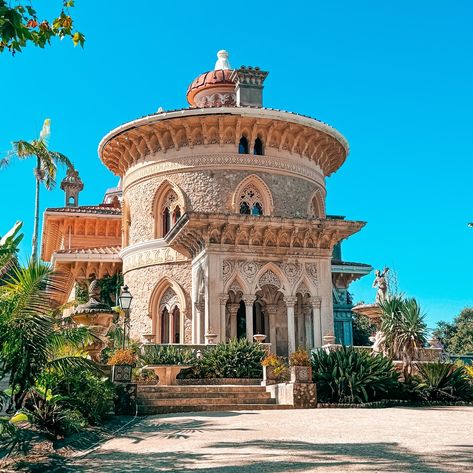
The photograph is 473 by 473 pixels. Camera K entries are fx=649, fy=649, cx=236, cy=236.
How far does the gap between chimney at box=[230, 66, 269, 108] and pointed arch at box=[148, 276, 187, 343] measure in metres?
8.04

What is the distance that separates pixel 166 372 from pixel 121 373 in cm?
296

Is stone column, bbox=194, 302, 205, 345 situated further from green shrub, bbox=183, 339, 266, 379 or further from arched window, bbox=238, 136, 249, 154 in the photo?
arched window, bbox=238, 136, 249, 154

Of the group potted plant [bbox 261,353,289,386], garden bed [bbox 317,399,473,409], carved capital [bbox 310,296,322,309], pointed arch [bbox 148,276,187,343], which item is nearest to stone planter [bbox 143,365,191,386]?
potted plant [bbox 261,353,289,386]

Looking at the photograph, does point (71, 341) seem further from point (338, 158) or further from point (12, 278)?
point (338, 158)

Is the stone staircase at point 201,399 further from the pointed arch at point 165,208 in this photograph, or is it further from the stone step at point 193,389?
the pointed arch at point 165,208

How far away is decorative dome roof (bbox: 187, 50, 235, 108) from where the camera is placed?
30.1 m

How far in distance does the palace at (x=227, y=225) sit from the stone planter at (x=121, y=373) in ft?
19.8

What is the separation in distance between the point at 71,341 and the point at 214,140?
15.7 meters

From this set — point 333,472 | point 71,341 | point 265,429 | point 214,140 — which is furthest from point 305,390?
point 214,140

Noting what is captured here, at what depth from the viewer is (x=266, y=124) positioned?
2556 cm

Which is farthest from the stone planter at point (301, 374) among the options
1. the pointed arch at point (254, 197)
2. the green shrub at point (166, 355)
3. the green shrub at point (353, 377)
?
the pointed arch at point (254, 197)

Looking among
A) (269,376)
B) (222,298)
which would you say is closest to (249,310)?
(222,298)

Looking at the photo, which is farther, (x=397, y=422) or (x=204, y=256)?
(x=204, y=256)

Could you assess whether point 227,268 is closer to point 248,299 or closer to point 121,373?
point 248,299
